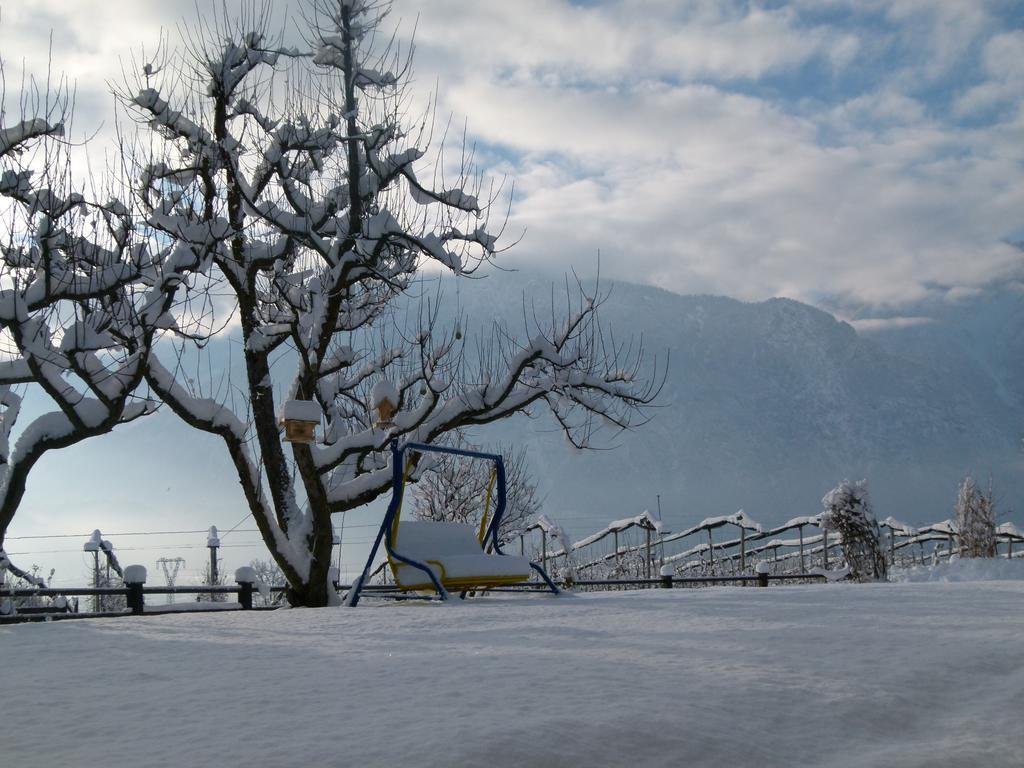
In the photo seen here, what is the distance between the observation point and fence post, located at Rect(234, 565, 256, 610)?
12.3 meters

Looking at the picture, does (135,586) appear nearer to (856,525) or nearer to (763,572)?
(763,572)

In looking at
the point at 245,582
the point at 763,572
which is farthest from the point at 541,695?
the point at 763,572

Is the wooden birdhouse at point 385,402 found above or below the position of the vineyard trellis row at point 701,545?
above

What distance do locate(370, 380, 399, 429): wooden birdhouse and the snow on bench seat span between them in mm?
2328

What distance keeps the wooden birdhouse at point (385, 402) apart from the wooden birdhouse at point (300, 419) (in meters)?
0.73

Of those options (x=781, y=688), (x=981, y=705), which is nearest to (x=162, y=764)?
(x=781, y=688)

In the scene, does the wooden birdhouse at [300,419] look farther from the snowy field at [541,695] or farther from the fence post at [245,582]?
the snowy field at [541,695]

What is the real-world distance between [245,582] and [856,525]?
999 centimetres

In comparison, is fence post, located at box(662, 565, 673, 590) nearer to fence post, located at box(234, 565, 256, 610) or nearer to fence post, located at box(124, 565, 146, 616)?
fence post, located at box(234, 565, 256, 610)

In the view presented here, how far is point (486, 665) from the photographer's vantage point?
11.4 ft

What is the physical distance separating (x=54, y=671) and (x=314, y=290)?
649 centimetres

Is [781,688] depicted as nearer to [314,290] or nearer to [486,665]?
[486,665]

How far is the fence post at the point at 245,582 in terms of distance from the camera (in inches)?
483

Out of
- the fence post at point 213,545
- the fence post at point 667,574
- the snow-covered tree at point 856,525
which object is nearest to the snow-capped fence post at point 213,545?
the fence post at point 213,545
